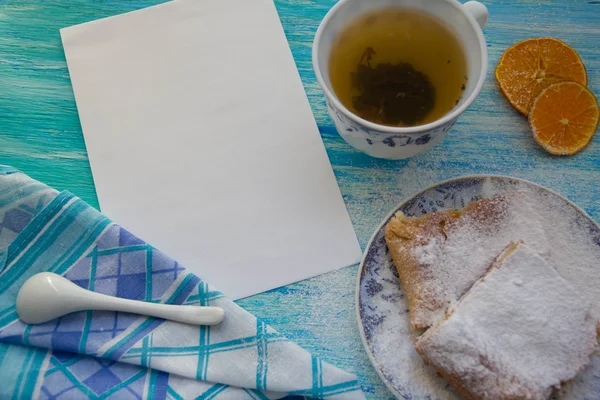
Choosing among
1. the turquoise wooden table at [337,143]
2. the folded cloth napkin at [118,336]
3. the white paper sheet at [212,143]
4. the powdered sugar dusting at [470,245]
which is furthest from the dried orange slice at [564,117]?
the folded cloth napkin at [118,336]

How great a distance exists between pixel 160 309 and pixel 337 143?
16.5 inches

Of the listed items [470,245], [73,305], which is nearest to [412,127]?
[470,245]

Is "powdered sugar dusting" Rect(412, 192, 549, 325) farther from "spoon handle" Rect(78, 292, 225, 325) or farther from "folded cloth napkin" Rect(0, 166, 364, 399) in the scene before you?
"spoon handle" Rect(78, 292, 225, 325)

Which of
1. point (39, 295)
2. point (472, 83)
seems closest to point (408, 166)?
point (472, 83)

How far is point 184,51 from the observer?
3.40 feet

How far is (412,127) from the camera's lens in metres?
0.79

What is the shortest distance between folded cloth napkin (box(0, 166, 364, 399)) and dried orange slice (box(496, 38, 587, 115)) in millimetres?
579

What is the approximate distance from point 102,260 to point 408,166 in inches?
21.5

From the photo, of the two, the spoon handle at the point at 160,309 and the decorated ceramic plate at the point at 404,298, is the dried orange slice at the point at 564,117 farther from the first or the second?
the spoon handle at the point at 160,309

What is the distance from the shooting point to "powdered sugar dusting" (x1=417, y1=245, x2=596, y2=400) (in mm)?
750

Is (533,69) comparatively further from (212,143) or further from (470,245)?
(212,143)

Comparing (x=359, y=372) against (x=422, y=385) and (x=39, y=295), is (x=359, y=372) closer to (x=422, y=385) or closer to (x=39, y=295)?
(x=422, y=385)

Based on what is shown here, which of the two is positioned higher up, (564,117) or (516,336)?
(564,117)

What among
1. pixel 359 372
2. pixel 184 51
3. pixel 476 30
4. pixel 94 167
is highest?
pixel 476 30
